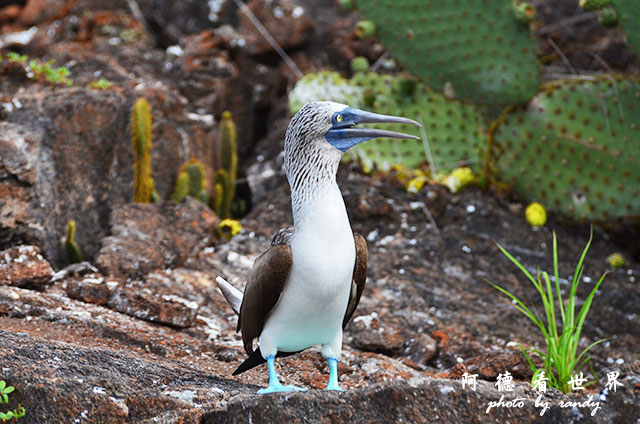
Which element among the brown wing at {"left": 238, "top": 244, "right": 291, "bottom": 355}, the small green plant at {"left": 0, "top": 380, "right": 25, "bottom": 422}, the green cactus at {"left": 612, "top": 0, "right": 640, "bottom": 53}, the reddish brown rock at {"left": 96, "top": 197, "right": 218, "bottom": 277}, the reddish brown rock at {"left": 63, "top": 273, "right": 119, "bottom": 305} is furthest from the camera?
the green cactus at {"left": 612, "top": 0, "right": 640, "bottom": 53}

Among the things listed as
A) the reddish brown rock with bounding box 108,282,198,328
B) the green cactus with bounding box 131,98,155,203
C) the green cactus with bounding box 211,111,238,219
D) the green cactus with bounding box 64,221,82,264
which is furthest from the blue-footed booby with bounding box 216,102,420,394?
the green cactus with bounding box 211,111,238,219

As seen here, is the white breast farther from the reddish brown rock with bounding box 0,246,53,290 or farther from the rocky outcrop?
the reddish brown rock with bounding box 0,246,53,290

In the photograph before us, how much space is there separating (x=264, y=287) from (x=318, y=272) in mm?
264

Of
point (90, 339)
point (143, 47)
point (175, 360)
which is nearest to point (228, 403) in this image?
point (175, 360)

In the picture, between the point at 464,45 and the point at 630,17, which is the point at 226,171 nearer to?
the point at 464,45

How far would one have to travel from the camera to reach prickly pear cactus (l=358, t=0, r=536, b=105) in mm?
6191

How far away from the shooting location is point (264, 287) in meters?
3.16

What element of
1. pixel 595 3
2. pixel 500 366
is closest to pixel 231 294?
pixel 500 366

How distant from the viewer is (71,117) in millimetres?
5730

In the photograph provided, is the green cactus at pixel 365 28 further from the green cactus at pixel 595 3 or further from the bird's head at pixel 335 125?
the bird's head at pixel 335 125

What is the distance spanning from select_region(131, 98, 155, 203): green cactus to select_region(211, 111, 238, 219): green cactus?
2.18 feet

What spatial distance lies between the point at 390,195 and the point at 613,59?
310 centimetres

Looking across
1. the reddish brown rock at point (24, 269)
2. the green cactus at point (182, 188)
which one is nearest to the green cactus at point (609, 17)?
the green cactus at point (182, 188)

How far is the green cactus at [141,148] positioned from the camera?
18.8 ft
